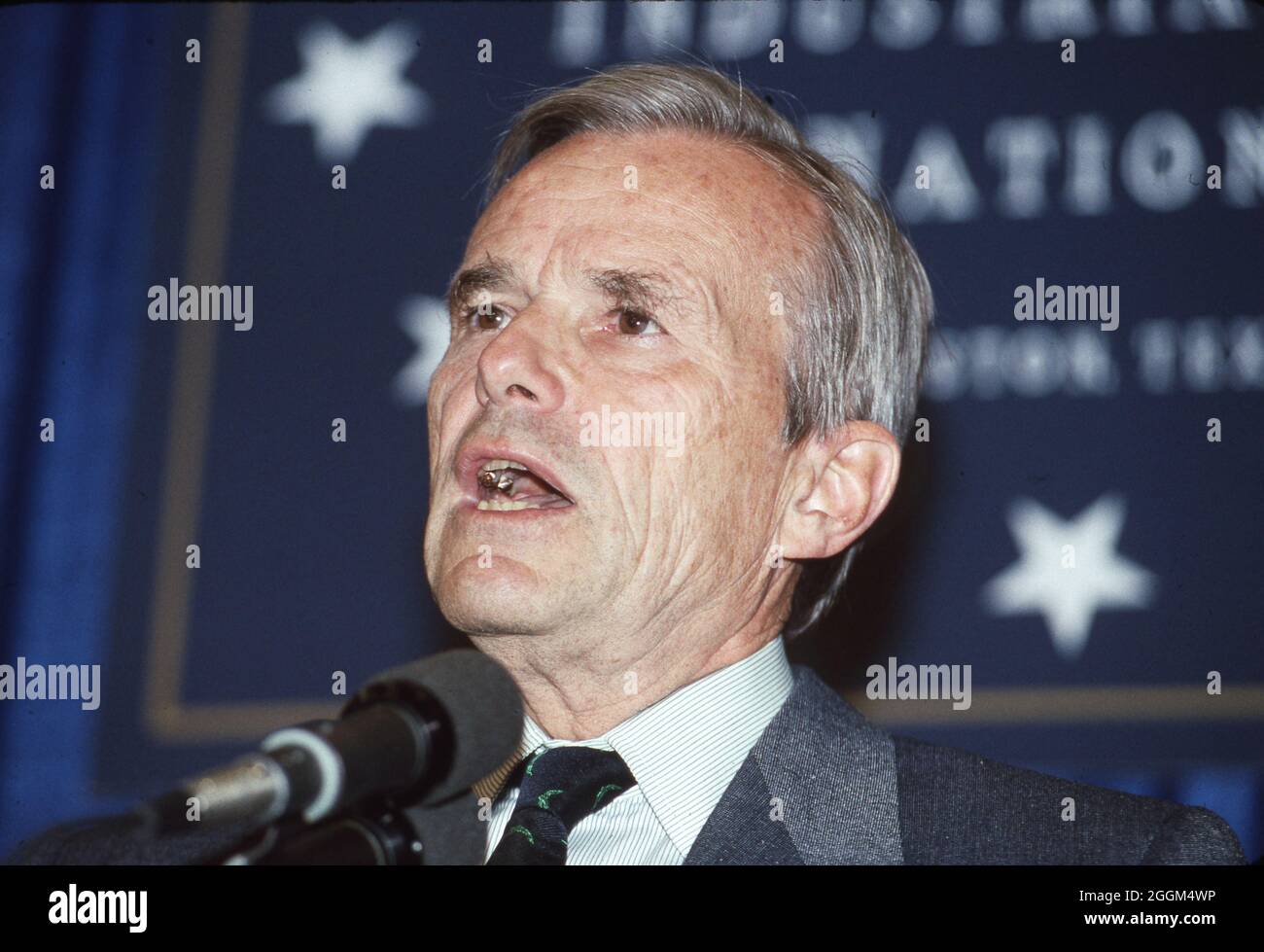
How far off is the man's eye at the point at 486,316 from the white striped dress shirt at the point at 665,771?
0.49 meters

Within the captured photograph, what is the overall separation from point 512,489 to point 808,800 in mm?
480

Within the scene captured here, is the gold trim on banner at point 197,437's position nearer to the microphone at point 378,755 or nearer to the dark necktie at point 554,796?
the dark necktie at point 554,796

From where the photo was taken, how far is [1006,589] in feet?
7.22

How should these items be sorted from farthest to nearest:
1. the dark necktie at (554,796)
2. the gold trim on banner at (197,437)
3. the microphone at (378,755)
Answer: the gold trim on banner at (197,437) → the dark necktie at (554,796) → the microphone at (378,755)

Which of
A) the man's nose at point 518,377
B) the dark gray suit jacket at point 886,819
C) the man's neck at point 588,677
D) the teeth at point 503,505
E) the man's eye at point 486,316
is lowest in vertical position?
Answer: the dark gray suit jacket at point 886,819

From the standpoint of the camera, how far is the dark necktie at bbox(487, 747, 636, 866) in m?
1.33

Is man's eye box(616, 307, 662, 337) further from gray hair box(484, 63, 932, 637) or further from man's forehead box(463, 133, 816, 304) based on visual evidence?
gray hair box(484, 63, 932, 637)

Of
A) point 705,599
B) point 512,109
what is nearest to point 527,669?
point 705,599

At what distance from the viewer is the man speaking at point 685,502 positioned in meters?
1.48

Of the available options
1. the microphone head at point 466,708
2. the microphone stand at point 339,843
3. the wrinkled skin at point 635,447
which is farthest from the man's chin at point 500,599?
the microphone stand at point 339,843

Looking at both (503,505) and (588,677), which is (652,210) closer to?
(503,505)

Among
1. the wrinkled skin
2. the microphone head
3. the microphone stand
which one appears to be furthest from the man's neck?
the microphone stand

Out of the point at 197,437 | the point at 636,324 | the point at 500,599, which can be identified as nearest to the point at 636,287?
the point at 636,324
